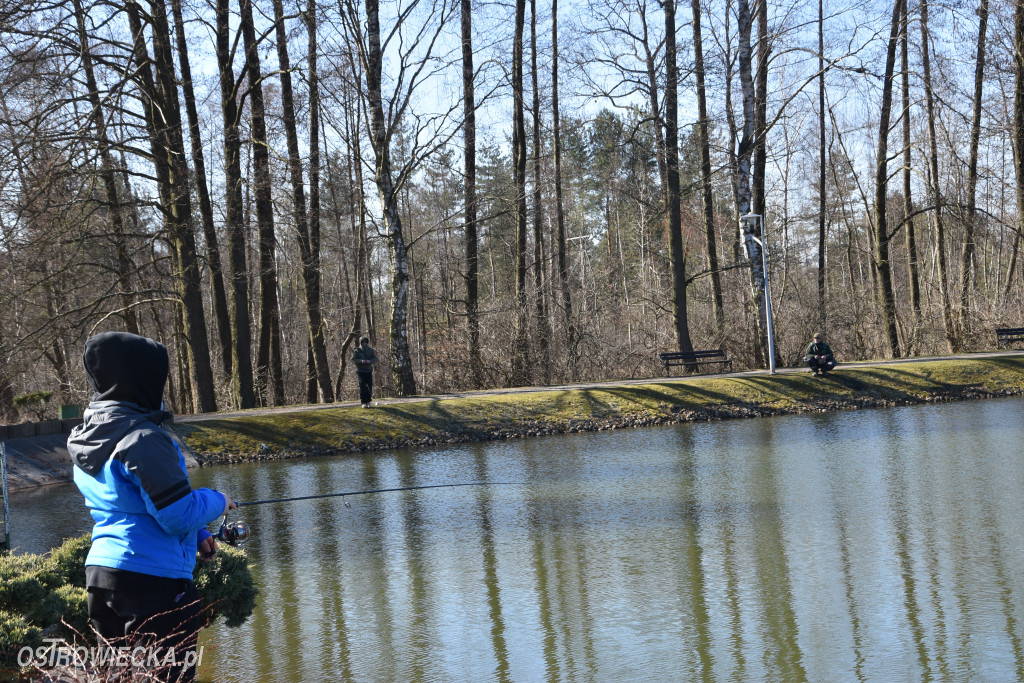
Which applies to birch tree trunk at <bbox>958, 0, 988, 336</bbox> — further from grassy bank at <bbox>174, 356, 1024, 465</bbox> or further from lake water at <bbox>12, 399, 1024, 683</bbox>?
lake water at <bbox>12, 399, 1024, 683</bbox>

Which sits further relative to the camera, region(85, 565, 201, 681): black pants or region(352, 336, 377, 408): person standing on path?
region(352, 336, 377, 408): person standing on path

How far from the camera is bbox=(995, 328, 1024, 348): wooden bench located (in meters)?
28.1

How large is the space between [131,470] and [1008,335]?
30.1 meters

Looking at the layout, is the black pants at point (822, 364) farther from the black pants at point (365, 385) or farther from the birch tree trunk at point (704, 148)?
the black pants at point (365, 385)

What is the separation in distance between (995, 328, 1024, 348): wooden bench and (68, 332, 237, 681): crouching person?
29571mm

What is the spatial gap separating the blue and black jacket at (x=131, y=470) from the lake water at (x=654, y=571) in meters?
2.89

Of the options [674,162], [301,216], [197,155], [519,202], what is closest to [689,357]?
[674,162]

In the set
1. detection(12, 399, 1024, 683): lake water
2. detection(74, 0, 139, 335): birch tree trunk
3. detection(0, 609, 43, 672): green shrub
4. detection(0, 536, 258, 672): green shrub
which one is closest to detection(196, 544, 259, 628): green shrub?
detection(0, 536, 258, 672): green shrub

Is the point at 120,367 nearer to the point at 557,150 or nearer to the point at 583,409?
the point at 583,409

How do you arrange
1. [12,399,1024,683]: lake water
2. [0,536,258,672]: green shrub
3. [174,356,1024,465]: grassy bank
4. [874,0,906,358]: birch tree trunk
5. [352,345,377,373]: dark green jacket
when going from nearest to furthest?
[0,536,258,672]: green shrub → [12,399,1024,683]: lake water → [174,356,1024,465]: grassy bank → [352,345,377,373]: dark green jacket → [874,0,906,358]: birch tree trunk

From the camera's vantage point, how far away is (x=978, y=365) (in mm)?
24375

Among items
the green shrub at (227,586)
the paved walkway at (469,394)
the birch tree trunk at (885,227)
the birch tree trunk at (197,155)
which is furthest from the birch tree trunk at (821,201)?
the green shrub at (227,586)

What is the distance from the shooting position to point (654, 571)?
8031 mm

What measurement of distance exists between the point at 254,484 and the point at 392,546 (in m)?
6.44
